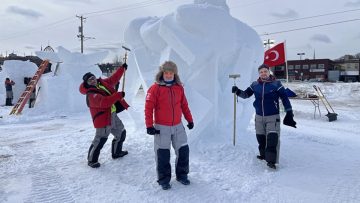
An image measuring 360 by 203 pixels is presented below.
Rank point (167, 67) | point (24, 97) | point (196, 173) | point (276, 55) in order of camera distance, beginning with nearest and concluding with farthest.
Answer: point (167, 67) → point (196, 173) → point (276, 55) → point (24, 97)

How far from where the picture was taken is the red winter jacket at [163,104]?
13.4 ft

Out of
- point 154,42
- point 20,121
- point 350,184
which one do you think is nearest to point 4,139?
point 20,121

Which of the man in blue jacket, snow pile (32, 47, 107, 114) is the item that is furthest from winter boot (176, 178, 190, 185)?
snow pile (32, 47, 107, 114)

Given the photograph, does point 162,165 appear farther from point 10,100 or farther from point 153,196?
point 10,100

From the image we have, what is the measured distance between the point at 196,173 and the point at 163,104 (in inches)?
47.8

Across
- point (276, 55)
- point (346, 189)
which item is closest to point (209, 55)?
point (346, 189)

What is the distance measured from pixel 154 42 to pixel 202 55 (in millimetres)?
1532

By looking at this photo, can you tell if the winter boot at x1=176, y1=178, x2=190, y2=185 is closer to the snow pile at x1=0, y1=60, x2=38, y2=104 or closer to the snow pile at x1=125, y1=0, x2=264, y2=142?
the snow pile at x1=125, y1=0, x2=264, y2=142

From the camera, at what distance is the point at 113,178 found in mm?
4598

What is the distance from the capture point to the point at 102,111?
506 cm

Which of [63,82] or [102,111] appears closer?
[102,111]

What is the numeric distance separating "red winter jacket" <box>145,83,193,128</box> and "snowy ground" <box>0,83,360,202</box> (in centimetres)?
88

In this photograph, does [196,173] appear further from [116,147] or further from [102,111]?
[102,111]

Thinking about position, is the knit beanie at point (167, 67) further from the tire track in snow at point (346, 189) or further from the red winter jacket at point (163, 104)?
the tire track in snow at point (346, 189)
